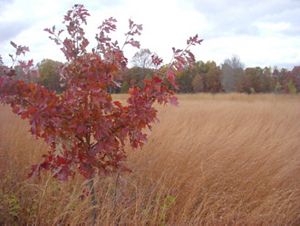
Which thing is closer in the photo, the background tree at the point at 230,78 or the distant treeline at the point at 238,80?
the distant treeline at the point at 238,80

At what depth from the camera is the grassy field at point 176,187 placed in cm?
292

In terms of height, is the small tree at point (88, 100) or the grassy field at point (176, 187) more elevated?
the small tree at point (88, 100)

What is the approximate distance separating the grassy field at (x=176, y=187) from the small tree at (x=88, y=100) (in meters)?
0.53

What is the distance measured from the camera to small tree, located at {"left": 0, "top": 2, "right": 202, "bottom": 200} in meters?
2.09

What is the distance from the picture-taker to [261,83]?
3391cm

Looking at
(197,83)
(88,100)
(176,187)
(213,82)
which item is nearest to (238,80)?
(213,82)

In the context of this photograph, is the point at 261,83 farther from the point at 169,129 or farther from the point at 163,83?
the point at 163,83

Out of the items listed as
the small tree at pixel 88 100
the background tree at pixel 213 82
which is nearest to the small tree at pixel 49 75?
the small tree at pixel 88 100

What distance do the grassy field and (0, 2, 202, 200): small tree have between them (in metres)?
0.53

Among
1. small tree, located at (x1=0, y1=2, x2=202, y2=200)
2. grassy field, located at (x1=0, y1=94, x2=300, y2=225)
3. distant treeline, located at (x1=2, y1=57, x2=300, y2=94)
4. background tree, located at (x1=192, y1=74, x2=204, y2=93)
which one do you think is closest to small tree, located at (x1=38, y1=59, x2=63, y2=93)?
small tree, located at (x1=0, y1=2, x2=202, y2=200)

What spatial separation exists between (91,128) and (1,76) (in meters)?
0.68

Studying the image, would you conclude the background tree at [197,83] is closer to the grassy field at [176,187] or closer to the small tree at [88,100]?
the grassy field at [176,187]

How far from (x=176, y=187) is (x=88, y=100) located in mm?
1605

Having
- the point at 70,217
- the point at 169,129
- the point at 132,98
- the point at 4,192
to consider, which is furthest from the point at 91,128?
the point at 169,129
